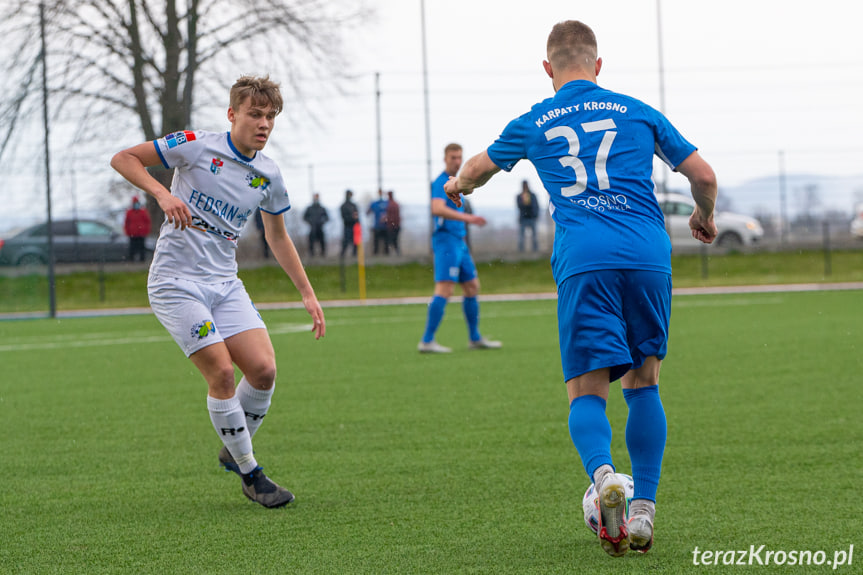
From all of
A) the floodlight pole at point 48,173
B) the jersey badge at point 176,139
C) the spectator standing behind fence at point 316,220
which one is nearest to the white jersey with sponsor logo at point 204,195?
the jersey badge at point 176,139

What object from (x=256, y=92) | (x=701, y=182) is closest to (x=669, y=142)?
(x=701, y=182)

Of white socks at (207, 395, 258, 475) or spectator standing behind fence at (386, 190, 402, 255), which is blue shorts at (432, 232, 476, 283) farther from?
spectator standing behind fence at (386, 190, 402, 255)

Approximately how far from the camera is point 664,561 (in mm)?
3443

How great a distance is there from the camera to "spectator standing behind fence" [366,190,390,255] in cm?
2552

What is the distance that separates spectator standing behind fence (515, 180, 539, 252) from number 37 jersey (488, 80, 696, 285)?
860 inches

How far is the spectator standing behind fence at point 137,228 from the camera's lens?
2377cm

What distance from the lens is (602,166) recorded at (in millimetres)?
3561

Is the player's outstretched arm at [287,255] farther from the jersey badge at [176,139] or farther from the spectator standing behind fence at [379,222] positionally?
the spectator standing behind fence at [379,222]

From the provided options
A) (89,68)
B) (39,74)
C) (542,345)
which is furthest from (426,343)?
(89,68)

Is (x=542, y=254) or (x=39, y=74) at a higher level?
(x=39, y=74)

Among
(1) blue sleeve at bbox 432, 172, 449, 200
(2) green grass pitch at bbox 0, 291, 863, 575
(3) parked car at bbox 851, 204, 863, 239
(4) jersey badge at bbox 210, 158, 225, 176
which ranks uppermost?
(3) parked car at bbox 851, 204, 863, 239

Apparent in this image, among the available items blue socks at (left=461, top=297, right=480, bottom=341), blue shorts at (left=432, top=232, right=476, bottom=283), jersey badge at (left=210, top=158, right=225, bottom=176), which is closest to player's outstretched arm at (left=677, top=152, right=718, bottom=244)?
jersey badge at (left=210, top=158, right=225, bottom=176)

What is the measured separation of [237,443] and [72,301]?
19861 millimetres

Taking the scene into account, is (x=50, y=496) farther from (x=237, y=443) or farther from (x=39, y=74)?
(x=39, y=74)
